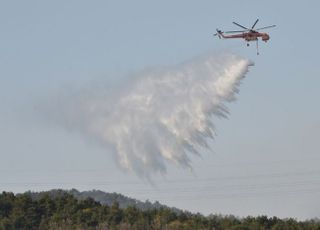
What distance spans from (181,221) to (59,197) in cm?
2862

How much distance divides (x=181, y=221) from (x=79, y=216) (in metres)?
17.9

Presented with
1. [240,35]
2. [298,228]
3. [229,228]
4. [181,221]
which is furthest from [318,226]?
[240,35]

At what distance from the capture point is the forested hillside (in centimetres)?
14225

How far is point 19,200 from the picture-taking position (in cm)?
16412

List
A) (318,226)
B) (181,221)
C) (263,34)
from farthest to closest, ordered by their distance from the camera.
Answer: (181,221)
(318,226)
(263,34)

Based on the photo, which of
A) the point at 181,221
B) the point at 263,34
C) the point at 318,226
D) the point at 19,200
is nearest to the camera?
the point at 263,34

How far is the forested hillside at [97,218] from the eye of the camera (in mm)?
142250

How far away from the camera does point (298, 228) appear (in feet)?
438

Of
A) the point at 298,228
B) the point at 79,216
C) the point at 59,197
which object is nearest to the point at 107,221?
the point at 79,216

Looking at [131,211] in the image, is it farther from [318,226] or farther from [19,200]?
[318,226]

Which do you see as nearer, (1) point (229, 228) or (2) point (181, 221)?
(1) point (229, 228)

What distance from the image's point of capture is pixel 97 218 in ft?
502

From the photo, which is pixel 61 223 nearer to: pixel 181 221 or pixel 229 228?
pixel 181 221

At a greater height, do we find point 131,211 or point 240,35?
point 240,35
